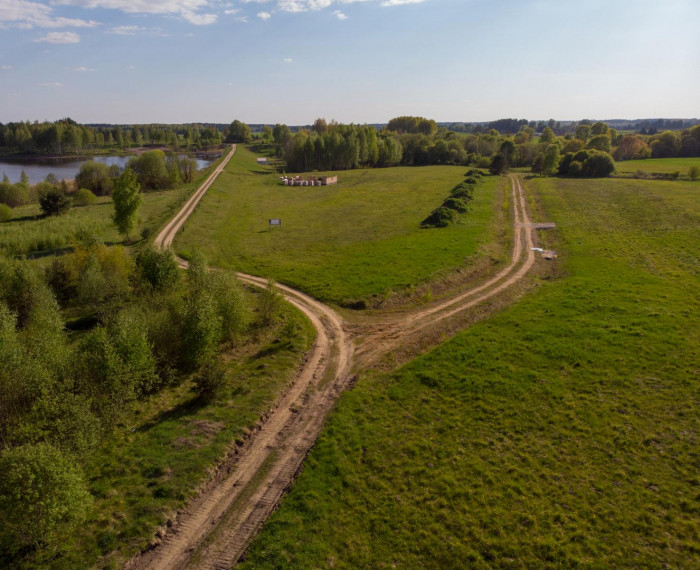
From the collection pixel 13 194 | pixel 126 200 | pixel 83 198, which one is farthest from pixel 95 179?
pixel 126 200

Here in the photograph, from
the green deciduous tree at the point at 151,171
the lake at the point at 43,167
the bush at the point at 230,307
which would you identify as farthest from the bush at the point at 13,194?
the bush at the point at 230,307

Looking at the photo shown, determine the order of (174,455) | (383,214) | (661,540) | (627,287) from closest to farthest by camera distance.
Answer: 1. (661,540)
2. (174,455)
3. (627,287)
4. (383,214)

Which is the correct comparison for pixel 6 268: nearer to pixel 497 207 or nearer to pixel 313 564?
pixel 313 564

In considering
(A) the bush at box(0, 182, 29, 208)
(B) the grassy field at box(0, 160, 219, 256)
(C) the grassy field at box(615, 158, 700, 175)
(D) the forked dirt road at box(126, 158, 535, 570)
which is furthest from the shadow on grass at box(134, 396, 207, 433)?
(C) the grassy field at box(615, 158, 700, 175)

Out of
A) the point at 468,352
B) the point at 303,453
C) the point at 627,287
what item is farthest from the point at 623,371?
the point at 303,453

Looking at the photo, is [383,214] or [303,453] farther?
[383,214]
